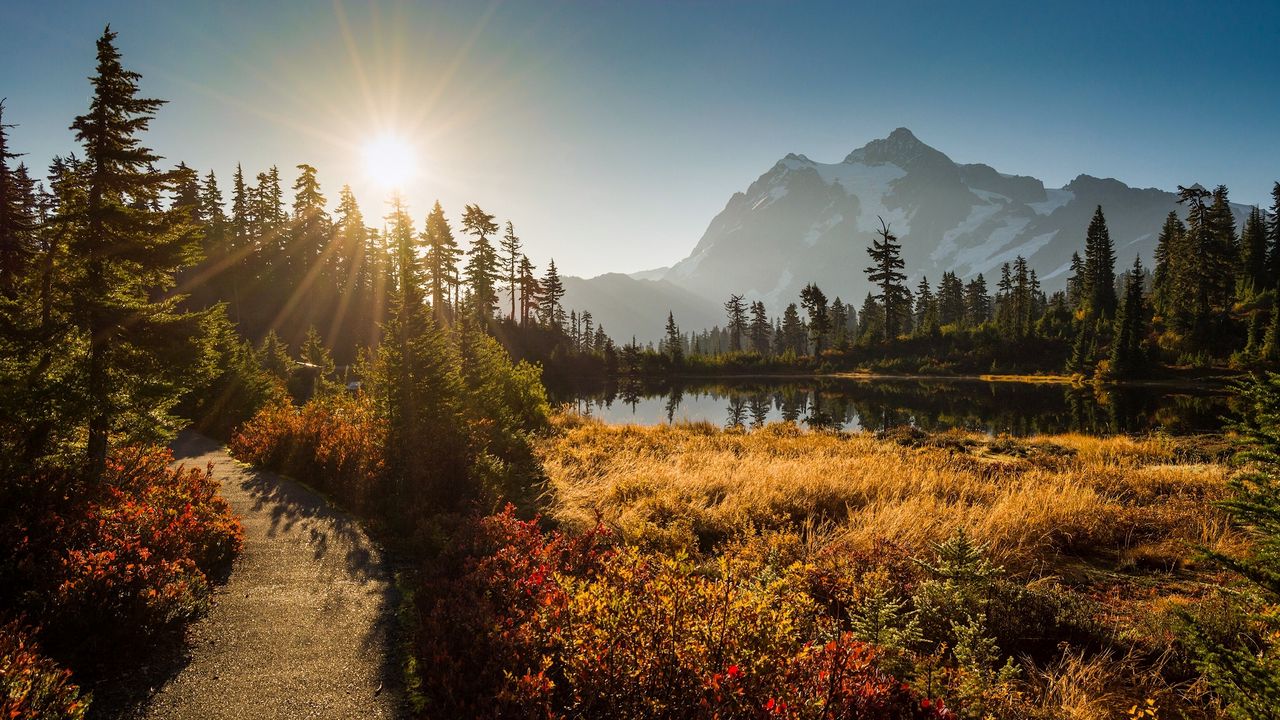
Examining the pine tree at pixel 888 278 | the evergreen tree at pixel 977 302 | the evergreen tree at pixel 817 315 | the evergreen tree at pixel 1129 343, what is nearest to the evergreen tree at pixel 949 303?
the evergreen tree at pixel 977 302

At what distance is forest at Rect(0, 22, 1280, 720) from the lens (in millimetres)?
3762

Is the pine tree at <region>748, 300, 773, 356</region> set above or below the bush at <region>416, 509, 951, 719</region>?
above

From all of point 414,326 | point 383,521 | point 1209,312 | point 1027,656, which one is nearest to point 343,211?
point 414,326

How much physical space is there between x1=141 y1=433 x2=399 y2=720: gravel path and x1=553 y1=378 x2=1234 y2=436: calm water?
22630 mm

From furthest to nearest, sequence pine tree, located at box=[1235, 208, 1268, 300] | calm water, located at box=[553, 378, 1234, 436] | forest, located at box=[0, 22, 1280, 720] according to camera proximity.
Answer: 1. pine tree, located at box=[1235, 208, 1268, 300]
2. calm water, located at box=[553, 378, 1234, 436]
3. forest, located at box=[0, 22, 1280, 720]

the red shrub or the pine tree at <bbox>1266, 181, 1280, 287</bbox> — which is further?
the pine tree at <bbox>1266, 181, 1280, 287</bbox>

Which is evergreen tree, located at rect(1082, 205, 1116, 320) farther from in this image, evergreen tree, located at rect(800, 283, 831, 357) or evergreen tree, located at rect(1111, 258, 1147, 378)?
evergreen tree, located at rect(800, 283, 831, 357)

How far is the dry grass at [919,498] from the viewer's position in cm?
823

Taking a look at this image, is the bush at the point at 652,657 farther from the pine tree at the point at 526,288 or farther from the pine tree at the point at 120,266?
the pine tree at the point at 526,288

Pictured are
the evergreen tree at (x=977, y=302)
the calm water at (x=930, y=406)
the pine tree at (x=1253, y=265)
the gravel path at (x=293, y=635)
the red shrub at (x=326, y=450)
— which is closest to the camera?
the gravel path at (x=293, y=635)

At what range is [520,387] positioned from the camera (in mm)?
20953

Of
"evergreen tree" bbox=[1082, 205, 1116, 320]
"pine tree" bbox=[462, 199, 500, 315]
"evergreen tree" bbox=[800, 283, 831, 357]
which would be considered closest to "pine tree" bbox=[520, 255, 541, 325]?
"pine tree" bbox=[462, 199, 500, 315]

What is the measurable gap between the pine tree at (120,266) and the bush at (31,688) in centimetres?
596

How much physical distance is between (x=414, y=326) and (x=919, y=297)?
13634 cm
